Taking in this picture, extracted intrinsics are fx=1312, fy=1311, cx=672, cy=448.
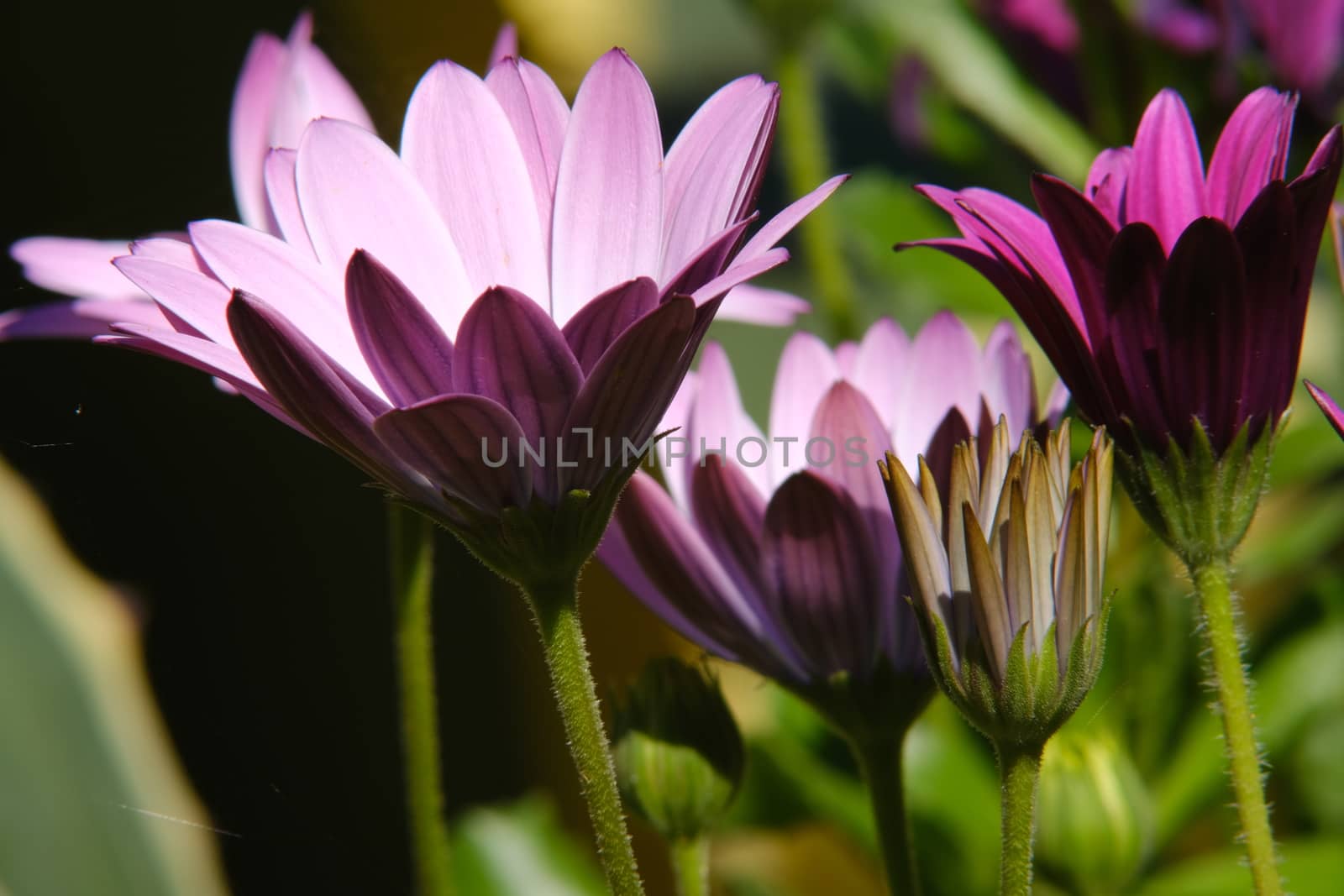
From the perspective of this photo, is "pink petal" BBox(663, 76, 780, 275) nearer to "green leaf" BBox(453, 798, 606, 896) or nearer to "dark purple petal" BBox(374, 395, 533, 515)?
"dark purple petal" BBox(374, 395, 533, 515)

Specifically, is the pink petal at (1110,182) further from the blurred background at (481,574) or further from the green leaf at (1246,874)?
the green leaf at (1246,874)

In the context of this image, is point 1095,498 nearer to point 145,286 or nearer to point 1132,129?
point 145,286

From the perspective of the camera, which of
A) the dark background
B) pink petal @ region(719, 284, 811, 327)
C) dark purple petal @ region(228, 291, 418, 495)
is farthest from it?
the dark background

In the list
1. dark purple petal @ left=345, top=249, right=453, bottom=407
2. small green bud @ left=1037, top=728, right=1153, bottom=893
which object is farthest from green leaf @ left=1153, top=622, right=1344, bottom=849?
dark purple petal @ left=345, top=249, right=453, bottom=407

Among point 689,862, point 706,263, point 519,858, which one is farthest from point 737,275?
point 519,858

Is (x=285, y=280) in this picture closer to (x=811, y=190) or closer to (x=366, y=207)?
(x=366, y=207)

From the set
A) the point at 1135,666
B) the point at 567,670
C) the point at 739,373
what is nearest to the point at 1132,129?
the point at 1135,666
